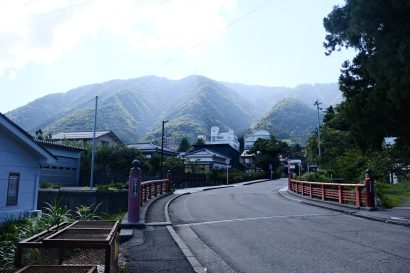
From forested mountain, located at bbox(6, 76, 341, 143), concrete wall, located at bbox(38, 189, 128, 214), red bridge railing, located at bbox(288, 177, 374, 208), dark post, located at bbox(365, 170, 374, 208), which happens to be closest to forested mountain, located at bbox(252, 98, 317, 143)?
forested mountain, located at bbox(6, 76, 341, 143)

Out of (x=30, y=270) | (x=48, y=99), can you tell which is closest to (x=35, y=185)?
(x=30, y=270)

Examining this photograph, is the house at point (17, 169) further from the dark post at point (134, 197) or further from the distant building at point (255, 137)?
the distant building at point (255, 137)

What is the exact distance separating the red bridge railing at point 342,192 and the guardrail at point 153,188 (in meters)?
9.20

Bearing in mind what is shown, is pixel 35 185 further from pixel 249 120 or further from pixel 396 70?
pixel 249 120

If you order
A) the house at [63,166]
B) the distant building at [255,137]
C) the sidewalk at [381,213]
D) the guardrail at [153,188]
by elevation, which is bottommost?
the sidewalk at [381,213]

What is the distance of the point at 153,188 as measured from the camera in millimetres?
21609

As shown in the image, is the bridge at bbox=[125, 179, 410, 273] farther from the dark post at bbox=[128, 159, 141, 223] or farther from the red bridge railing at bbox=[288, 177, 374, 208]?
the red bridge railing at bbox=[288, 177, 374, 208]

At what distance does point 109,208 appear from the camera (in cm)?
2300


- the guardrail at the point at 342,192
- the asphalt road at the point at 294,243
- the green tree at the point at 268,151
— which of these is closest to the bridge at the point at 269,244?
the asphalt road at the point at 294,243

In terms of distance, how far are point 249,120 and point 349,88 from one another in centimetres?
17461

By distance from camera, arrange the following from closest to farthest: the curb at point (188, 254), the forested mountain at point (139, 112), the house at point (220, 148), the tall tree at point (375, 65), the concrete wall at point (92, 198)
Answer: the curb at point (188, 254) < the tall tree at point (375, 65) < the concrete wall at point (92, 198) < the house at point (220, 148) < the forested mountain at point (139, 112)

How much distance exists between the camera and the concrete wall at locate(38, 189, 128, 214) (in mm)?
22781

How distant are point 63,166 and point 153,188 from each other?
2320cm

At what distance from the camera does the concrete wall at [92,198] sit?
74.7 ft
